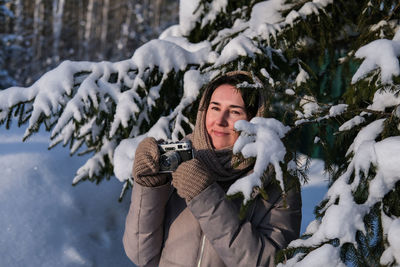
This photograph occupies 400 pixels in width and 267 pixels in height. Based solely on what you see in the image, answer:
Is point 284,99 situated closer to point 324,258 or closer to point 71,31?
point 324,258

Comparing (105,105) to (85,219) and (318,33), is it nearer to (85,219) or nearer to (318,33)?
(85,219)

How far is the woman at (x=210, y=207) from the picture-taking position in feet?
6.46

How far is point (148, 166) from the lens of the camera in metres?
2.02

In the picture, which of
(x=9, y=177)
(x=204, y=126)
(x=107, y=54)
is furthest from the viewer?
(x=107, y=54)

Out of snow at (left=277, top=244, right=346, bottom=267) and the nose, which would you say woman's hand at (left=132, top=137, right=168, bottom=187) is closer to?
the nose

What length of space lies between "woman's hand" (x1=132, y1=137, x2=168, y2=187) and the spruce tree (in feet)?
1.85

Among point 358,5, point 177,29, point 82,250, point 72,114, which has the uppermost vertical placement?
point 358,5

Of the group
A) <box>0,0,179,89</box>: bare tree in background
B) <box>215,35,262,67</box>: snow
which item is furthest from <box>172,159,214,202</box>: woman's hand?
<box>0,0,179,89</box>: bare tree in background

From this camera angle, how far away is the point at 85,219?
4.09 meters

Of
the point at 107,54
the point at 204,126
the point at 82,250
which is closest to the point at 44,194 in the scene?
the point at 82,250

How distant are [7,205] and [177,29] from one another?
2.34 metres

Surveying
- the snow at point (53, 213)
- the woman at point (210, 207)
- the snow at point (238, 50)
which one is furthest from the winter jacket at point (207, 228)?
the snow at point (53, 213)

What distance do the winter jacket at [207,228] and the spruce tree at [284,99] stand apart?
0.76ft

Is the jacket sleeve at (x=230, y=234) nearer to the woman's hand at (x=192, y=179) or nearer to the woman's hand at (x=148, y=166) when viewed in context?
the woman's hand at (x=192, y=179)
